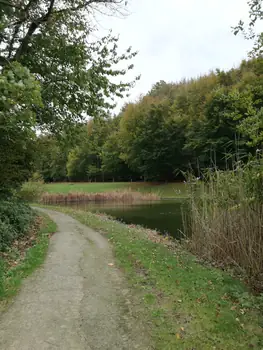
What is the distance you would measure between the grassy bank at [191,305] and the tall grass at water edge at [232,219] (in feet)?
1.92

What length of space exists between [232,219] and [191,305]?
2.89m

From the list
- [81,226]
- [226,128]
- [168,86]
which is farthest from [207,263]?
[168,86]

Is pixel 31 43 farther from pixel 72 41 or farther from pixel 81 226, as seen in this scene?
pixel 81 226

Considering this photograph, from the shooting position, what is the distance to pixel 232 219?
23.6ft

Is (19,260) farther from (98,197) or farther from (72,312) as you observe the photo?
(98,197)

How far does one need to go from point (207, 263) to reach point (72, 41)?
7.67 metres

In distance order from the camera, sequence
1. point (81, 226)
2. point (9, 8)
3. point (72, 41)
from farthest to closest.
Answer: point (81, 226) < point (72, 41) < point (9, 8)

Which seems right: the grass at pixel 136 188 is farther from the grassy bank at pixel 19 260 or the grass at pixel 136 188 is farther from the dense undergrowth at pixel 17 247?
the grassy bank at pixel 19 260

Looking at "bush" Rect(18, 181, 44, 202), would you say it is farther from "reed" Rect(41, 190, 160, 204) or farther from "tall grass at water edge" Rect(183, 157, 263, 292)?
"reed" Rect(41, 190, 160, 204)

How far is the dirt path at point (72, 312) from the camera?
12.1ft

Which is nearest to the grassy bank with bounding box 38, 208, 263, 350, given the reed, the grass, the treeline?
the reed

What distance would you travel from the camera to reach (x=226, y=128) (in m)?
37.9

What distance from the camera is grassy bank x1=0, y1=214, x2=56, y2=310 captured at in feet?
17.4

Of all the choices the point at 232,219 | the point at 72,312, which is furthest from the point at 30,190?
the point at 72,312
